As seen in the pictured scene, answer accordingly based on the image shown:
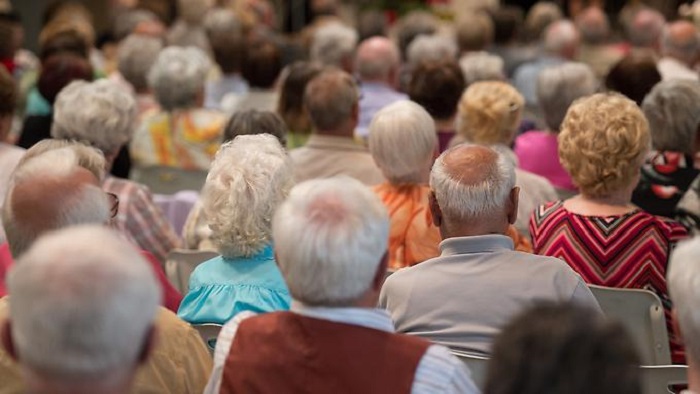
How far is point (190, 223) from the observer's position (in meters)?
4.52

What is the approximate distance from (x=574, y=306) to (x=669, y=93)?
302cm

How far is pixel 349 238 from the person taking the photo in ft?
8.05

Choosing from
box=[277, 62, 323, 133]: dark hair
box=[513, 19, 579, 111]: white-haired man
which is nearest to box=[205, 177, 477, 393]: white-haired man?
box=[277, 62, 323, 133]: dark hair

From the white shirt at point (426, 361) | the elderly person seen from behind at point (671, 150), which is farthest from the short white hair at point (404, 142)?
the white shirt at point (426, 361)

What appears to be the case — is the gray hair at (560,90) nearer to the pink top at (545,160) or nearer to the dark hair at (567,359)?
the pink top at (545,160)

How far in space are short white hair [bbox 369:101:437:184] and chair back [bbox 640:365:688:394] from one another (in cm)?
143

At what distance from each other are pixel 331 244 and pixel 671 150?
8.90 feet

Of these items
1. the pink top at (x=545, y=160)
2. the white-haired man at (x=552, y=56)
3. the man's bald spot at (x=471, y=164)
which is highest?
the man's bald spot at (x=471, y=164)

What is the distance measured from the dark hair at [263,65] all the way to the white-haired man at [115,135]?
2348 mm

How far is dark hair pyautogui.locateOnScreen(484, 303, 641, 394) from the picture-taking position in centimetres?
187

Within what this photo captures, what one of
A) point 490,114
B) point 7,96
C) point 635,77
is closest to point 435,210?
point 490,114

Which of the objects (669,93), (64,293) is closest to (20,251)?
(64,293)

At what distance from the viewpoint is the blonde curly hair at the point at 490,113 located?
5273mm

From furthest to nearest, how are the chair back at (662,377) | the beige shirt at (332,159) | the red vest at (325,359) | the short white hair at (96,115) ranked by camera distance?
the beige shirt at (332,159)
the short white hair at (96,115)
the chair back at (662,377)
the red vest at (325,359)
